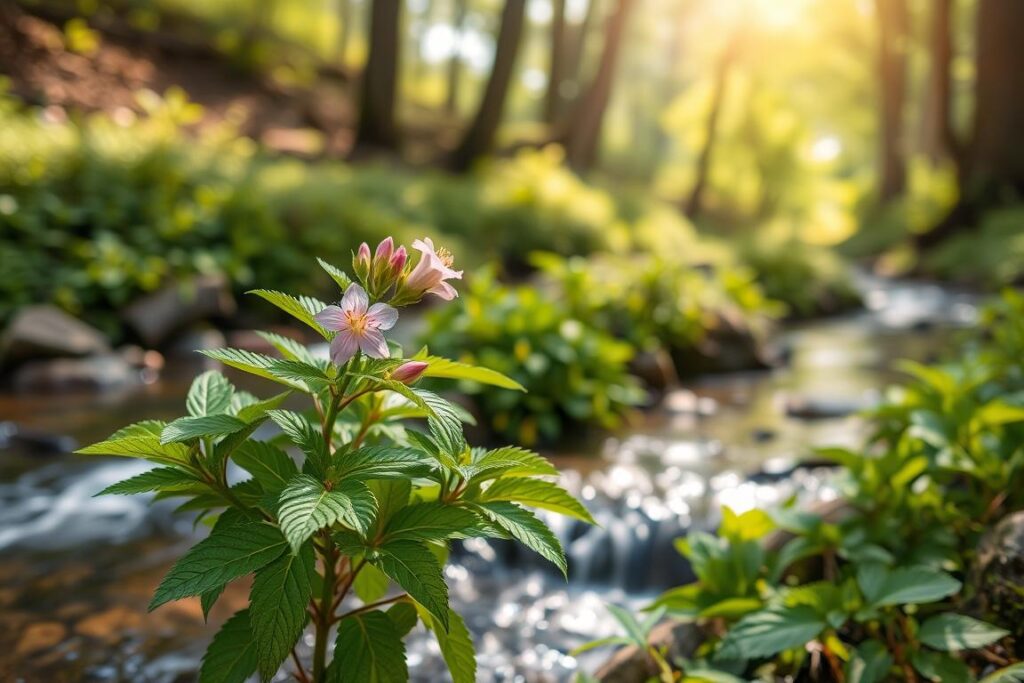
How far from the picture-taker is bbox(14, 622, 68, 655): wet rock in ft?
8.53

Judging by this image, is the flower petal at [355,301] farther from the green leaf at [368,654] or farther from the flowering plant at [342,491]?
the green leaf at [368,654]

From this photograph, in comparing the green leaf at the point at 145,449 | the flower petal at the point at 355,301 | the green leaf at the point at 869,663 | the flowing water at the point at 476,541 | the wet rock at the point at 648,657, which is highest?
the flower petal at the point at 355,301

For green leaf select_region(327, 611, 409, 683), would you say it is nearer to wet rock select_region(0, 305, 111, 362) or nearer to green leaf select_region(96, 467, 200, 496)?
green leaf select_region(96, 467, 200, 496)

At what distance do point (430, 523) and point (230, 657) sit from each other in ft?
1.55

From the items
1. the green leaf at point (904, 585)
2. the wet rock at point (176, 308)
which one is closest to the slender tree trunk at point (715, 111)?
the wet rock at point (176, 308)

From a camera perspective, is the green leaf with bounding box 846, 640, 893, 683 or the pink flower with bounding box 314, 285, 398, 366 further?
the green leaf with bounding box 846, 640, 893, 683

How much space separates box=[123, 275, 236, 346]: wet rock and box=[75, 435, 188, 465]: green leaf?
19.4 ft

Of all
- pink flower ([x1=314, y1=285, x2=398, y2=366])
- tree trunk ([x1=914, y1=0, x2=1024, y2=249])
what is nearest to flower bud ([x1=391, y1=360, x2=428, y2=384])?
pink flower ([x1=314, y1=285, x2=398, y2=366])

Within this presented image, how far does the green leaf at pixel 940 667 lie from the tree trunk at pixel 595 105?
640 inches

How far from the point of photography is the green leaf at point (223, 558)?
4.40ft

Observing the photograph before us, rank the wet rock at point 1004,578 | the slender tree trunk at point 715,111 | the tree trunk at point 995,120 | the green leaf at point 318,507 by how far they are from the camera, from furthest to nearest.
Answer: the slender tree trunk at point 715,111, the tree trunk at point 995,120, the wet rock at point 1004,578, the green leaf at point 318,507

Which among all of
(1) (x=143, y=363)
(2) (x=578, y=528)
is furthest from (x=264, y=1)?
(2) (x=578, y=528)

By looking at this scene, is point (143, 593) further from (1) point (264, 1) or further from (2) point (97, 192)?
(1) point (264, 1)

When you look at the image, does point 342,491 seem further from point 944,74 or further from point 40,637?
point 944,74
